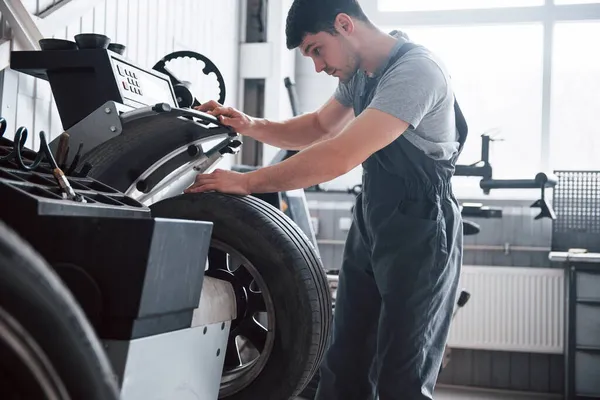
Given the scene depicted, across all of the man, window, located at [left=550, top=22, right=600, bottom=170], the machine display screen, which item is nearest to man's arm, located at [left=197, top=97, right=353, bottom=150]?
the man

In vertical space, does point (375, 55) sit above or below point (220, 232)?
above

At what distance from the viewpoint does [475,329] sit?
4.43 m

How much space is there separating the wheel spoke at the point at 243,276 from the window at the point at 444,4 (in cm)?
376

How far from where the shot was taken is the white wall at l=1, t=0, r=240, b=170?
2.36m

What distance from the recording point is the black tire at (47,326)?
0.60 m

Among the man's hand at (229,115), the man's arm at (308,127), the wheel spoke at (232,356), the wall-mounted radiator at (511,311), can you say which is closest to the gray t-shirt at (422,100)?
the man's arm at (308,127)

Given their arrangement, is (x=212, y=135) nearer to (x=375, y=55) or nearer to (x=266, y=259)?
(x=266, y=259)

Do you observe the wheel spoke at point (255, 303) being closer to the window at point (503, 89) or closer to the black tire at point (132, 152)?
the black tire at point (132, 152)

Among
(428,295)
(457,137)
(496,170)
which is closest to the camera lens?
(428,295)

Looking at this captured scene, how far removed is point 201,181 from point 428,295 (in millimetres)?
641

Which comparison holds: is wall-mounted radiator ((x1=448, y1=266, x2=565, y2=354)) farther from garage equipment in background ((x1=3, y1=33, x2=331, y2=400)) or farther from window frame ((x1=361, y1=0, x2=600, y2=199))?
garage equipment in background ((x1=3, y1=33, x2=331, y2=400))

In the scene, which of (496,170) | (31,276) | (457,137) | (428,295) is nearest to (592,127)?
(496,170)

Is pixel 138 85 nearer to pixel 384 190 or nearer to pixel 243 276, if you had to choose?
pixel 243 276

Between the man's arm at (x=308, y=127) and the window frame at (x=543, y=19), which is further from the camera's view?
the window frame at (x=543, y=19)
